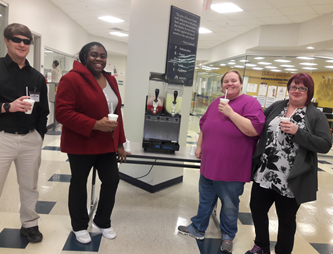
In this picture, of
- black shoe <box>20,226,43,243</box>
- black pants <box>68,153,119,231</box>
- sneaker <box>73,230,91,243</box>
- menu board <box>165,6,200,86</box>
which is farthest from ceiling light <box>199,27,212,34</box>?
black shoe <box>20,226,43,243</box>

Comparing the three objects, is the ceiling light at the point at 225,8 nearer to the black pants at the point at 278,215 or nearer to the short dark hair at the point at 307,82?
the short dark hair at the point at 307,82

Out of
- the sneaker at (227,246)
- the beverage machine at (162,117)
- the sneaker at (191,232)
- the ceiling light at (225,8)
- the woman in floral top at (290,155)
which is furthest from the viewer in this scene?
the ceiling light at (225,8)

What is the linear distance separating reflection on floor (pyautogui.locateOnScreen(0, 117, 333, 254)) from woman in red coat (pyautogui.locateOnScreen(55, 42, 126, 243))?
18 centimetres

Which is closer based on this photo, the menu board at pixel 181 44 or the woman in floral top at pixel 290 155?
the woman in floral top at pixel 290 155

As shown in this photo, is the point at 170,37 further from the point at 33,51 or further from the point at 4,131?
the point at 33,51

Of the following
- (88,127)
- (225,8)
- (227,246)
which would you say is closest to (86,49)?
(88,127)

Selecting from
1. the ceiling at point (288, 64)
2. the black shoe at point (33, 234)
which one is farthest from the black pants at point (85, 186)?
the ceiling at point (288, 64)

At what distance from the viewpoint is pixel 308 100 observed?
1657 millimetres

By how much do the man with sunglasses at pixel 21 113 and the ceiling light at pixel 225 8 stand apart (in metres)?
4.52

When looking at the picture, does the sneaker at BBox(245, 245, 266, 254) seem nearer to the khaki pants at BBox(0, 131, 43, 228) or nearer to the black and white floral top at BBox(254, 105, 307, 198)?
the black and white floral top at BBox(254, 105, 307, 198)

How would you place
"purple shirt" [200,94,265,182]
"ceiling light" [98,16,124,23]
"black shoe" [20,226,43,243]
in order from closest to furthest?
"purple shirt" [200,94,265,182], "black shoe" [20,226,43,243], "ceiling light" [98,16,124,23]

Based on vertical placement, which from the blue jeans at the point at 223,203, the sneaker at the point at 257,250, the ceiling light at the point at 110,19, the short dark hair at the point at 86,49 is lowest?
the sneaker at the point at 257,250

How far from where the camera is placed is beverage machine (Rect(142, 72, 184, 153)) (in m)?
2.41

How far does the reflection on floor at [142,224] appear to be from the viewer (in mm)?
1962
